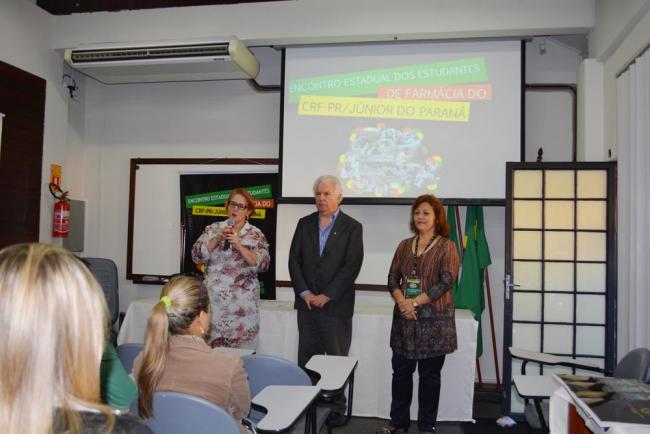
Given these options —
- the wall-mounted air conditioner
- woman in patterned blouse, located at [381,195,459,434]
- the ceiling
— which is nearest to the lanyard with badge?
woman in patterned blouse, located at [381,195,459,434]

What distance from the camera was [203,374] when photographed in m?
1.57

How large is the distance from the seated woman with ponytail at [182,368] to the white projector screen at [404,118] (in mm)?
2567

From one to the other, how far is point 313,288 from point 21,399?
8.32 feet

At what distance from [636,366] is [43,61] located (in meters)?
4.71

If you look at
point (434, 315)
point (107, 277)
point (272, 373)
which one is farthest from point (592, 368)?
point (107, 277)

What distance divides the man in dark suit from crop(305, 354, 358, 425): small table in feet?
2.59

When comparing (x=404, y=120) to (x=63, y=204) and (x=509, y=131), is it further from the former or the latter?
(x=63, y=204)

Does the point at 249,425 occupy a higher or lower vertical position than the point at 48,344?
lower

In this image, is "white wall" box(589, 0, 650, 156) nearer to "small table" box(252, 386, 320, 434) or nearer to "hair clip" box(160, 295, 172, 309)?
"small table" box(252, 386, 320, 434)

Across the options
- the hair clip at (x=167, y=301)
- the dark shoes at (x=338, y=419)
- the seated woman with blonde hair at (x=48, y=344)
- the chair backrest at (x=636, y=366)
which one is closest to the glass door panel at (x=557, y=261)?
the dark shoes at (x=338, y=419)

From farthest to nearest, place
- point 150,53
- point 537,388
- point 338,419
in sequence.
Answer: point 150,53 → point 338,419 → point 537,388

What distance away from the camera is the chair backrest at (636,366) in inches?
77.6

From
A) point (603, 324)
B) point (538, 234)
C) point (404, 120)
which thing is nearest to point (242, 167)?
point (404, 120)

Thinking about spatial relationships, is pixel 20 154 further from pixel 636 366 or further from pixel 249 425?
pixel 636 366
